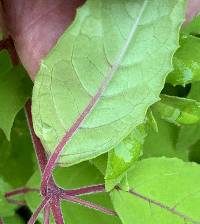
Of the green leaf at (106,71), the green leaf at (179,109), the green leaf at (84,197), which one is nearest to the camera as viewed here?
the green leaf at (106,71)

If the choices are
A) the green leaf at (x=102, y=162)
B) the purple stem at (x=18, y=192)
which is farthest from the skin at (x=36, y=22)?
the purple stem at (x=18, y=192)

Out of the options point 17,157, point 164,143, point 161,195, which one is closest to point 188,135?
point 164,143

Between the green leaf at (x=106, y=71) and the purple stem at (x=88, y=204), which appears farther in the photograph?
the purple stem at (x=88, y=204)

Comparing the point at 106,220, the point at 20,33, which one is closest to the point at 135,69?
the point at 20,33

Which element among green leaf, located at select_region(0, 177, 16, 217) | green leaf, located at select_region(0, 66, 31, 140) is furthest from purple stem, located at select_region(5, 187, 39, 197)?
green leaf, located at select_region(0, 66, 31, 140)

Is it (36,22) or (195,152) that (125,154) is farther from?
(195,152)

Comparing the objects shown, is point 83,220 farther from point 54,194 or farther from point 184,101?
point 184,101

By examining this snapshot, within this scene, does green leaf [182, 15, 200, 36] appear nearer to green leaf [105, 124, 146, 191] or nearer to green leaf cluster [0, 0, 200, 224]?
green leaf cluster [0, 0, 200, 224]

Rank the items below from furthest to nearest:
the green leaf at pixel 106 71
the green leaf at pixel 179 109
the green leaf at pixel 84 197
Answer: the green leaf at pixel 84 197 < the green leaf at pixel 179 109 < the green leaf at pixel 106 71

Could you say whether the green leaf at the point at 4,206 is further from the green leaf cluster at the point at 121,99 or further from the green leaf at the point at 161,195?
the green leaf at the point at 161,195
